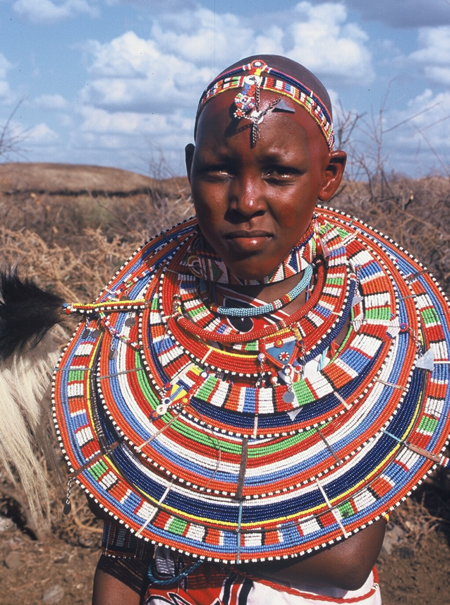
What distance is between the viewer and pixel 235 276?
4.92ft

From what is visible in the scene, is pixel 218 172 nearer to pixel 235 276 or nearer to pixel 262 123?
pixel 262 123

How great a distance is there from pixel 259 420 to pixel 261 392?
0.22 feet

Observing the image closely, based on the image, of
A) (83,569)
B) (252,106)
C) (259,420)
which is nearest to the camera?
(252,106)

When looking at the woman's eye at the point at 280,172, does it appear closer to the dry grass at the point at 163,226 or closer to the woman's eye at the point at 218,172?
the woman's eye at the point at 218,172

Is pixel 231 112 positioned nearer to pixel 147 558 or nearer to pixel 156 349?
pixel 156 349

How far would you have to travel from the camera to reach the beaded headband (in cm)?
131

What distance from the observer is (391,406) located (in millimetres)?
1444

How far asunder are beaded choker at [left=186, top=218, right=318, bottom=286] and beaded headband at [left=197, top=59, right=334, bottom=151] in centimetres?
28

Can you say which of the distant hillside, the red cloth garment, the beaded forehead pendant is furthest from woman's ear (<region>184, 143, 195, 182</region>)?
the distant hillside

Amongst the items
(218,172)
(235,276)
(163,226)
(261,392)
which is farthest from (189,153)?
(163,226)

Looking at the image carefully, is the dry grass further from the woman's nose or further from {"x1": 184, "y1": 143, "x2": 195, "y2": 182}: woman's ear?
the woman's nose

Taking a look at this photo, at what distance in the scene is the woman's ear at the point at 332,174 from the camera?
1.51m

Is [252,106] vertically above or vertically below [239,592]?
above

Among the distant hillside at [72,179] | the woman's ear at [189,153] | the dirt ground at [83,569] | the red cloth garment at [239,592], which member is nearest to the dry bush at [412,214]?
the dirt ground at [83,569]
